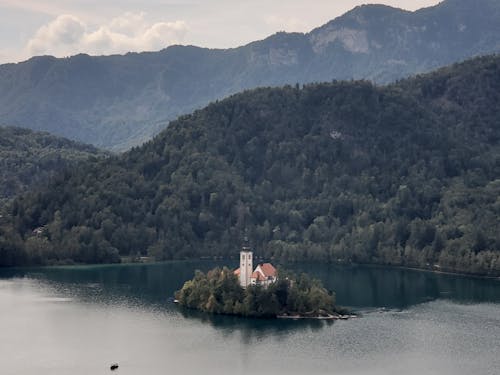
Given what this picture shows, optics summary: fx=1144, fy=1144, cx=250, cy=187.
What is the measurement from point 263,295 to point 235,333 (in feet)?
31.5

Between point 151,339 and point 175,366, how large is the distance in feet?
43.9

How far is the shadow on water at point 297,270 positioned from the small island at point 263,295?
2.47 m

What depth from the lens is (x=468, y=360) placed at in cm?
11038

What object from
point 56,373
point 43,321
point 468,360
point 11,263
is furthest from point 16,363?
point 11,263

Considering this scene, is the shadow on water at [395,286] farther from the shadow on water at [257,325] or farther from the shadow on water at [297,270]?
the shadow on water at [257,325]

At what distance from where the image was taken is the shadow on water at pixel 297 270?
5896 inches

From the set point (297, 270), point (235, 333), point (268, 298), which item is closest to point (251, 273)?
point (268, 298)

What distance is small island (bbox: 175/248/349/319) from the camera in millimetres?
132000

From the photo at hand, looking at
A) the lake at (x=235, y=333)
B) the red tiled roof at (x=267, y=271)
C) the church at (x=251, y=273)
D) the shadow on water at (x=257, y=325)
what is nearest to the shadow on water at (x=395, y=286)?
the lake at (x=235, y=333)

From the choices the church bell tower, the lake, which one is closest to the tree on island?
the lake

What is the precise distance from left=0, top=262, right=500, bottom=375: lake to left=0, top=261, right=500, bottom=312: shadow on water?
0.29m

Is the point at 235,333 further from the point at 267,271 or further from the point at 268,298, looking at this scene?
the point at 267,271

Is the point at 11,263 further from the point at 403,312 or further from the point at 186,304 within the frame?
the point at 403,312

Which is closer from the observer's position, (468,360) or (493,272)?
(468,360)
